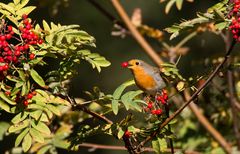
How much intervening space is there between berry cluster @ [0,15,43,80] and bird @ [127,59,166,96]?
60cm

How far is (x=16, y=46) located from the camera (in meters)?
2.16

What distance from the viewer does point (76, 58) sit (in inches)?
93.0

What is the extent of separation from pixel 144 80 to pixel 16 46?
779 millimetres

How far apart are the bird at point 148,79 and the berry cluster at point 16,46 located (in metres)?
0.60

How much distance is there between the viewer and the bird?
256 cm

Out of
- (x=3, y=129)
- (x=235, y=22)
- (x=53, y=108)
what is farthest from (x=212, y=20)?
(x=3, y=129)

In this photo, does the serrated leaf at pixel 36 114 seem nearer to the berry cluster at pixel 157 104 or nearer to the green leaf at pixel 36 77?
the green leaf at pixel 36 77

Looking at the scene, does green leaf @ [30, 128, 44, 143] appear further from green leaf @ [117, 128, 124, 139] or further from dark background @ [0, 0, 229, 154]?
dark background @ [0, 0, 229, 154]

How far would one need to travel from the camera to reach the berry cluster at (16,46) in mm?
2135

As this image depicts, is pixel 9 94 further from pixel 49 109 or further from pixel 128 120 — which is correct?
pixel 128 120

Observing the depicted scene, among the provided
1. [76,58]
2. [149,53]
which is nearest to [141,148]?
[76,58]

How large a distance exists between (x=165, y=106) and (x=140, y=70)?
58 centimetres

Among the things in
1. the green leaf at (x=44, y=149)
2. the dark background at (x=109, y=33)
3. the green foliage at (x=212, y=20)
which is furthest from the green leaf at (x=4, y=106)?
the dark background at (x=109, y=33)

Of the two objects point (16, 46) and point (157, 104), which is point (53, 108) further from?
point (157, 104)
